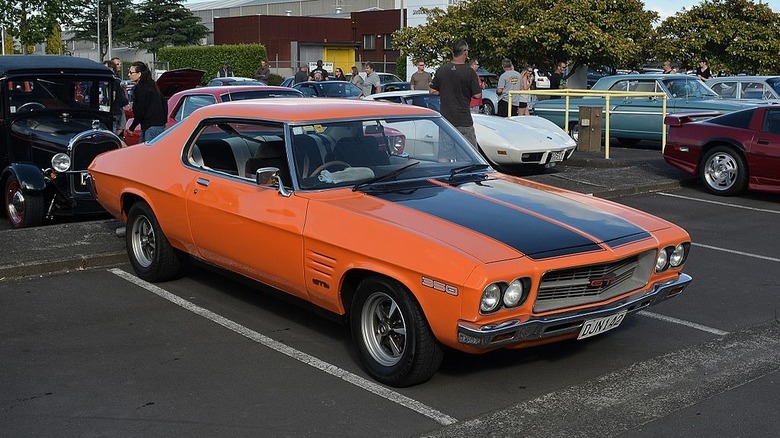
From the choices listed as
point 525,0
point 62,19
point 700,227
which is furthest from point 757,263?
point 62,19

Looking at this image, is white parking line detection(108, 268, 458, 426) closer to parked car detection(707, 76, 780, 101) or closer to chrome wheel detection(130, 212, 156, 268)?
chrome wheel detection(130, 212, 156, 268)

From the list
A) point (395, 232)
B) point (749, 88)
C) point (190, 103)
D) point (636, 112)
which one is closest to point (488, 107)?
point (636, 112)

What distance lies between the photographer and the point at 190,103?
1403cm

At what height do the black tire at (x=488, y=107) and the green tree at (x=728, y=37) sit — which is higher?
the green tree at (x=728, y=37)

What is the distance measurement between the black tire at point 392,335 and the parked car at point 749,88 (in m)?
15.2

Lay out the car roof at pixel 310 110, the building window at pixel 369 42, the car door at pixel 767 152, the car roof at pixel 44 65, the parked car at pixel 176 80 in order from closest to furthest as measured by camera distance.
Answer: the car roof at pixel 310 110 → the car roof at pixel 44 65 → the car door at pixel 767 152 → the parked car at pixel 176 80 → the building window at pixel 369 42

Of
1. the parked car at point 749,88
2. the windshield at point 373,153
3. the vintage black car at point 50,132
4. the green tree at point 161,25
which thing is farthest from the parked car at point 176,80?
the green tree at point 161,25

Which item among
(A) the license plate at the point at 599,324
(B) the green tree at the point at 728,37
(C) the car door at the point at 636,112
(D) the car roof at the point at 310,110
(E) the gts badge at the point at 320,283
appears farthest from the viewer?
(B) the green tree at the point at 728,37

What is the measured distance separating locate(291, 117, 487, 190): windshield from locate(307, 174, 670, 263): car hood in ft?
0.69

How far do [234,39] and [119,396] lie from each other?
59107 millimetres

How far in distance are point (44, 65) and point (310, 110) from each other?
5.68m

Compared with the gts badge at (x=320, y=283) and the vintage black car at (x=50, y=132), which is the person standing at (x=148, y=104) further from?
the gts badge at (x=320, y=283)

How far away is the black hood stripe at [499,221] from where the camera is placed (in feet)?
16.9

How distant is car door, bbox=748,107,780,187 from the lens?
12.1 m
